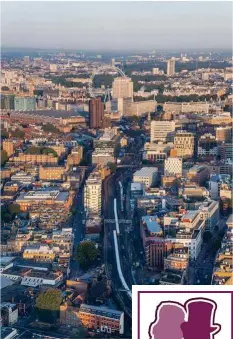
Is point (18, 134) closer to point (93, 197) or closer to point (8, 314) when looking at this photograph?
point (93, 197)

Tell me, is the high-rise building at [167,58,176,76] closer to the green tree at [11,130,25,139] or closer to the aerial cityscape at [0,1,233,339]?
the aerial cityscape at [0,1,233,339]

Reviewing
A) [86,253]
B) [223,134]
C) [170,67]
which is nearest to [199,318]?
[86,253]

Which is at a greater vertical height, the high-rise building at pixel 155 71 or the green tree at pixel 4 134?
the high-rise building at pixel 155 71

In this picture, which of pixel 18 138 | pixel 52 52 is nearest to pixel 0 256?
pixel 18 138

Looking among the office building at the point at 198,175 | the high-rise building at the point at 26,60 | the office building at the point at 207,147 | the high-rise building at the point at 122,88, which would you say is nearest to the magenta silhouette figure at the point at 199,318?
the office building at the point at 198,175

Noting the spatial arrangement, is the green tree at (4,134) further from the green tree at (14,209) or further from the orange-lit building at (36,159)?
the green tree at (14,209)

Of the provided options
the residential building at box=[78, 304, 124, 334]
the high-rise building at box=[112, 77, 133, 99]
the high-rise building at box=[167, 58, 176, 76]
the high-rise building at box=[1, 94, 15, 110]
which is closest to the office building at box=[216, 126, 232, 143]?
the high-rise building at box=[112, 77, 133, 99]
